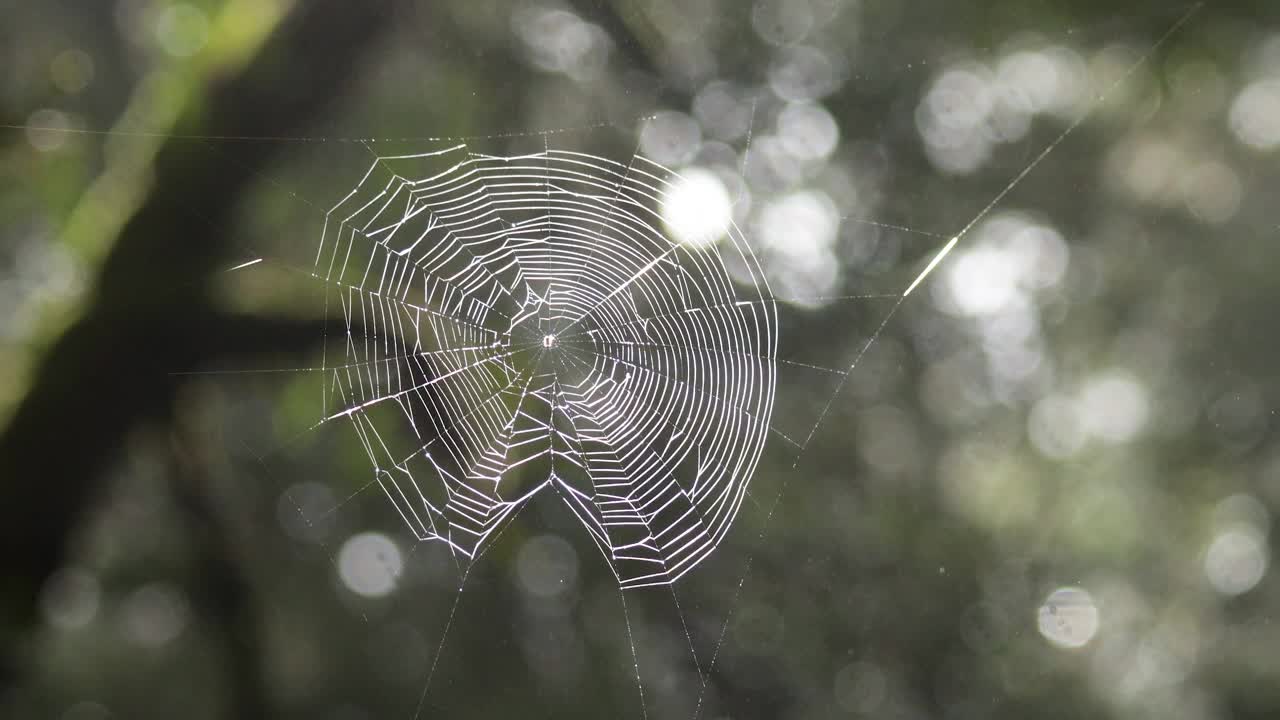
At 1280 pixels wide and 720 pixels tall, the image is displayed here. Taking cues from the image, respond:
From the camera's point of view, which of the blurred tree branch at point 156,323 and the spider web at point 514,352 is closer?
the blurred tree branch at point 156,323

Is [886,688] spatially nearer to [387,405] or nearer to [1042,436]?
[1042,436]

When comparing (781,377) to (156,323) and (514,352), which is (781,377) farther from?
(156,323)

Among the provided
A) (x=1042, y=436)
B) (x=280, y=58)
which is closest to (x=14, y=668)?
(x=280, y=58)

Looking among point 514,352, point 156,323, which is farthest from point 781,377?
point 156,323

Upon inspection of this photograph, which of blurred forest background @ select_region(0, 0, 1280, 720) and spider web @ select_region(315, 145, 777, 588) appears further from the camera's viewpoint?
spider web @ select_region(315, 145, 777, 588)
